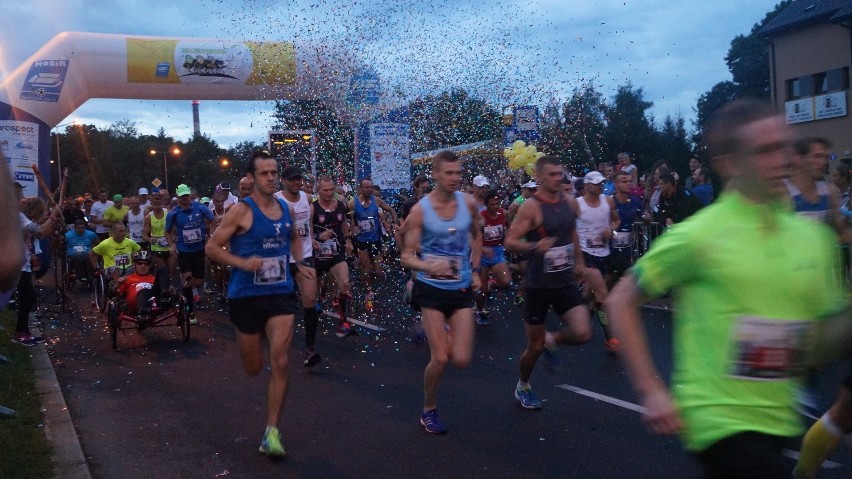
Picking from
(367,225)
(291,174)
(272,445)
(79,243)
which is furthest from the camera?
(79,243)

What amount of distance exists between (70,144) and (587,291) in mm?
70410

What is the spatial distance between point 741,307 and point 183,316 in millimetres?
9415

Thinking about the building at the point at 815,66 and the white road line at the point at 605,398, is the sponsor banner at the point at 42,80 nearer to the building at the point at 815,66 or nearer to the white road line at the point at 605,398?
the white road line at the point at 605,398

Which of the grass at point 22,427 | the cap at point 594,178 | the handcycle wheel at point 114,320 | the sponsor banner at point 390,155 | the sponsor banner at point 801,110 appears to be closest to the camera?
the grass at point 22,427

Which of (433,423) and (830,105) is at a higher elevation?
(830,105)

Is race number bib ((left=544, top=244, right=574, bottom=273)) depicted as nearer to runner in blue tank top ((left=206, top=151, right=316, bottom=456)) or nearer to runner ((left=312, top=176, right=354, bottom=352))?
runner in blue tank top ((left=206, top=151, right=316, bottom=456))

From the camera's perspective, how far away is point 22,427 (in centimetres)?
650

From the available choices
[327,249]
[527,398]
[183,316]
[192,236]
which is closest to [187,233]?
[192,236]

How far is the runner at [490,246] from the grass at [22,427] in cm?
576

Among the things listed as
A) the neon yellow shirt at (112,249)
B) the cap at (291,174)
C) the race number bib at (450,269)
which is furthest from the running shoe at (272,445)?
the neon yellow shirt at (112,249)

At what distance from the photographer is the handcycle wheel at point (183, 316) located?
10.8 meters

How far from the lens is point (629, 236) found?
393 inches

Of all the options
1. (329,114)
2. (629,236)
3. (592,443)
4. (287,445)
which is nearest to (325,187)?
(629,236)

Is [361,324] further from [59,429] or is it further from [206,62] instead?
[206,62]
